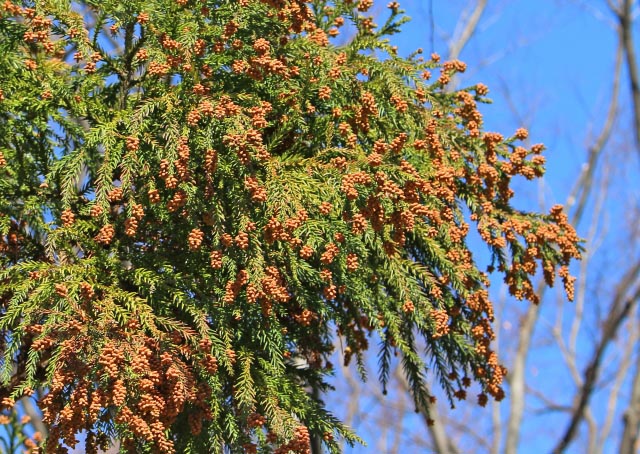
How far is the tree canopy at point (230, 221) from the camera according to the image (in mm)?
2371

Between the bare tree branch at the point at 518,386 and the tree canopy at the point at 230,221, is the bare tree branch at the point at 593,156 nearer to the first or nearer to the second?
the bare tree branch at the point at 518,386

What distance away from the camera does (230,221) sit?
99.7 inches

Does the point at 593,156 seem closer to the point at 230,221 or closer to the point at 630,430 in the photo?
the point at 630,430

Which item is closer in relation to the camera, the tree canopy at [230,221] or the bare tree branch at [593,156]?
the tree canopy at [230,221]

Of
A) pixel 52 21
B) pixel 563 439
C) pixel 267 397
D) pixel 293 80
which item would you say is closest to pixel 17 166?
pixel 52 21

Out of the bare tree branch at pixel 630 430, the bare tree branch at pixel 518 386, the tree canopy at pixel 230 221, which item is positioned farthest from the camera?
the bare tree branch at pixel 518 386

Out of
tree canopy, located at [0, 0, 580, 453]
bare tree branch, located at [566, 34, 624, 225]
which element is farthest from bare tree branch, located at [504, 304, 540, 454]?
tree canopy, located at [0, 0, 580, 453]

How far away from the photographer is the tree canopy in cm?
237

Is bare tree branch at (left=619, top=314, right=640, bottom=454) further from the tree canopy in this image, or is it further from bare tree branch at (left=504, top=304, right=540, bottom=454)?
the tree canopy

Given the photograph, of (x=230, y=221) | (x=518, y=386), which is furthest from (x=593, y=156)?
(x=230, y=221)

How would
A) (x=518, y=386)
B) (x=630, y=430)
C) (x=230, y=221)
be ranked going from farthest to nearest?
1. (x=518, y=386)
2. (x=630, y=430)
3. (x=230, y=221)

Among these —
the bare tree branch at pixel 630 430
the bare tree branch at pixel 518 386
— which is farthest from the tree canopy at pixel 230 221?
the bare tree branch at pixel 518 386

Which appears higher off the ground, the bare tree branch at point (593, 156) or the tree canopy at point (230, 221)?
the bare tree branch at point (593, 156)

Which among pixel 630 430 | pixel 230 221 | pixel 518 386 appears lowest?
pixel 230 221
